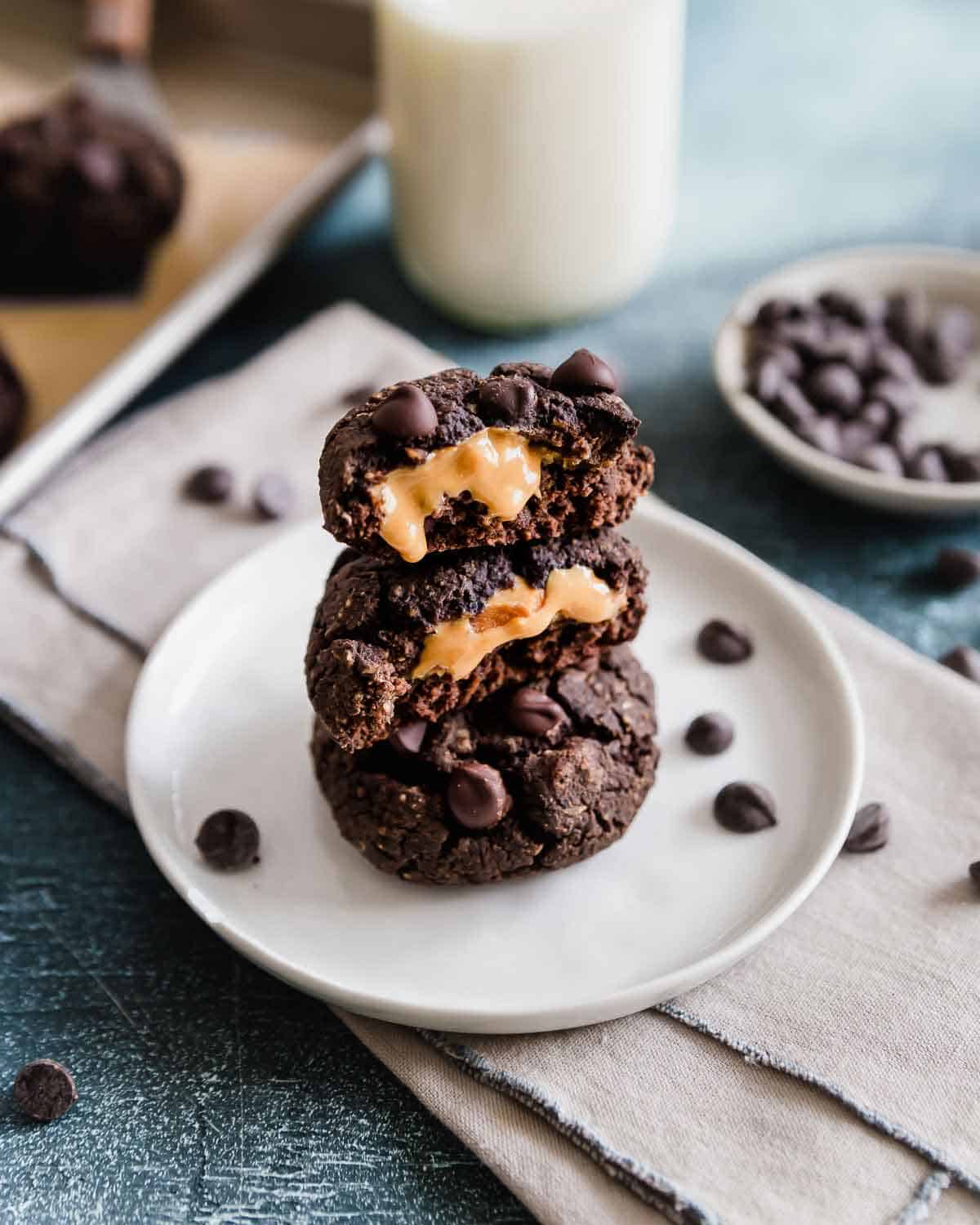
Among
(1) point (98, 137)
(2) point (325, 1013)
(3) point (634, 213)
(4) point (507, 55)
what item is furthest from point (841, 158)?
(2) point (325, 1013)

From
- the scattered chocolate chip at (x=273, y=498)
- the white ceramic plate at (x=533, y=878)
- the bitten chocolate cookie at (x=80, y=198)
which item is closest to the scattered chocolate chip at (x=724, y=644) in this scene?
the white ceramic plate at (x=533, y=878)

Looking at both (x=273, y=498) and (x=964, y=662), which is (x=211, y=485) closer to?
(x=273, y=498)

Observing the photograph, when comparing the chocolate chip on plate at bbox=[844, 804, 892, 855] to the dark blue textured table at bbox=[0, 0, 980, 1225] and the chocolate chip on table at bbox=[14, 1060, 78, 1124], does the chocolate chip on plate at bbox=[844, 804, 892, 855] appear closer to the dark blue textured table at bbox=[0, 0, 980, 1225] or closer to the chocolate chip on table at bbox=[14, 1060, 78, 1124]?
the dark blue textured table at bbox=[0, 0, 980, 1225]

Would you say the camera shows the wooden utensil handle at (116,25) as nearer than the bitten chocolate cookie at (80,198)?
No

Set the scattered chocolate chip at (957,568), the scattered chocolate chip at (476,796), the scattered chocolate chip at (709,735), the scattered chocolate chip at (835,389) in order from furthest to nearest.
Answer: the scattered chocolate chip at (835,389), the scattered chocolate chip at (957,568), the scattered chocolate chip at (709,735), the scattered chocolate chip at (476,796)

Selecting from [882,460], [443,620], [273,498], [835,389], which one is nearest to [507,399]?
[443,620]

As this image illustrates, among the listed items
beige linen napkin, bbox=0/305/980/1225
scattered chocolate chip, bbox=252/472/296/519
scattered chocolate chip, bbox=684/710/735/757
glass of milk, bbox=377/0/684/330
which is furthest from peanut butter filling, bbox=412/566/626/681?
glass of milk, bbox=377/0/684/330

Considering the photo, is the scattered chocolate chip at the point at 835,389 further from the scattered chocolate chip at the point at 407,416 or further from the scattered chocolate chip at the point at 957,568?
the scattered chocolate chip at the point at 407,416
